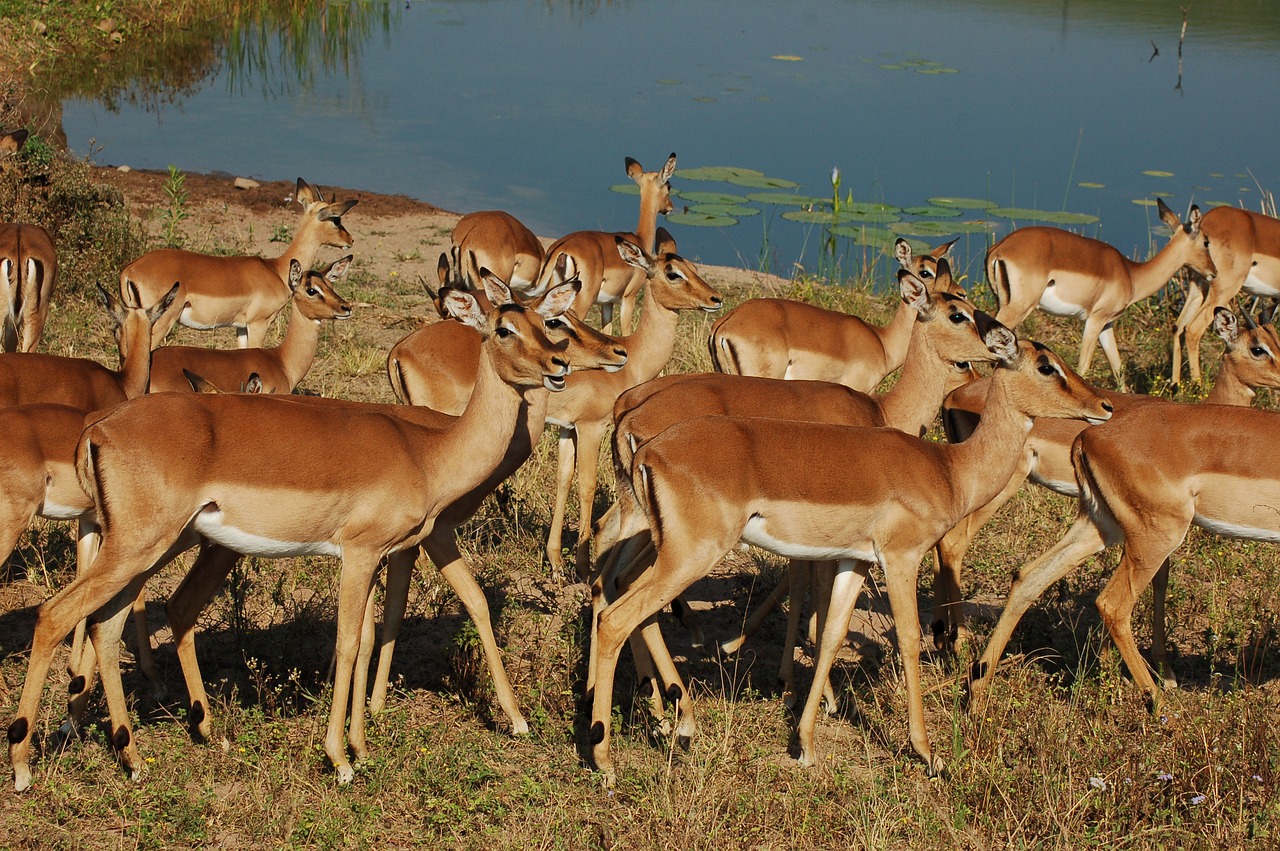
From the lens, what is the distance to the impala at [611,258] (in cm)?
971

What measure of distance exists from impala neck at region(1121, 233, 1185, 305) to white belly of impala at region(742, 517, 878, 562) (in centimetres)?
622

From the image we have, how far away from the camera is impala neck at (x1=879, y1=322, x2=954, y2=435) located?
6039mm

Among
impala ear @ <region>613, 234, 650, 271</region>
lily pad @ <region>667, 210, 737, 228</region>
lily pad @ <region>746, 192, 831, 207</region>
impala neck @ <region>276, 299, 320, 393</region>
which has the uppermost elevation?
impala ear @ <region>613, 234, 650, 271</region>

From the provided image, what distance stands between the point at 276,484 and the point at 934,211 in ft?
36.9

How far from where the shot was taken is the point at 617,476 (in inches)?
214

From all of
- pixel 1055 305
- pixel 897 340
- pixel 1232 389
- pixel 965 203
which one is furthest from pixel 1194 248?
pixel 965 203

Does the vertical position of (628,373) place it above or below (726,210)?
above

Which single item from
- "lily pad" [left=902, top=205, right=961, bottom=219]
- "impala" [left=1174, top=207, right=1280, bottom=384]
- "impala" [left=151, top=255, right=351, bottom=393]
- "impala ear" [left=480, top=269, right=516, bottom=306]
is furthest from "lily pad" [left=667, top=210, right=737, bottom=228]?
"impala ear" [left=480, top=269, right=516, bottom=306]

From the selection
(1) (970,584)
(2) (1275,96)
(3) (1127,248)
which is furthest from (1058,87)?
(1) (970,584)

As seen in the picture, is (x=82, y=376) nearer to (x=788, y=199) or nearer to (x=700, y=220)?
(x=700, y=220)

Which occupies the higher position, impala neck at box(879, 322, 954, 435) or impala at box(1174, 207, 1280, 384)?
impala neck at box(879, 322, 954, 435)

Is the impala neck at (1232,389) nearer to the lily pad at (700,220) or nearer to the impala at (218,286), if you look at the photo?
the impala at (218,286)

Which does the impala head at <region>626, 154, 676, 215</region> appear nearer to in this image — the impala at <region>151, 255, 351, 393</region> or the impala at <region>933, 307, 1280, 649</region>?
the impala at <region>151, 255, 351, 393</region>

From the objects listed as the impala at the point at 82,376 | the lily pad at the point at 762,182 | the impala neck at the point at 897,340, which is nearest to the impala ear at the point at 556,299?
the impala at the point at 82,376
